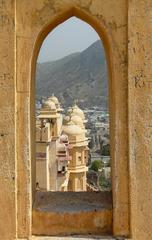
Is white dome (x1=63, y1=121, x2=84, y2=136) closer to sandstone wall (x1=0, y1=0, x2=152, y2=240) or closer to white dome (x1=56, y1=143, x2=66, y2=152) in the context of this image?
white dome (x1=56, y1=143, x2=66, y2=152)

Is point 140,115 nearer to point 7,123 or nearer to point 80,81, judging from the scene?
point 7,123

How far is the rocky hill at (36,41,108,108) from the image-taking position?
11594 centimetres

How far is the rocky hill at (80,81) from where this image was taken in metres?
116

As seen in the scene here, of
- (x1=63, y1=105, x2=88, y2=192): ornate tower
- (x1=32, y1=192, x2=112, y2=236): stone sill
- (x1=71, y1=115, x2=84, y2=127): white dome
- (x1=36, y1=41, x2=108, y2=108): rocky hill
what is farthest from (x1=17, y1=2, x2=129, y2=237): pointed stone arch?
(x1=36, y1=41, x2=108, y2=108): rocky hill

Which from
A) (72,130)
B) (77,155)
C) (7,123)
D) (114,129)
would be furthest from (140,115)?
(72,130)

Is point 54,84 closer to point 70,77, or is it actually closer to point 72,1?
point 70,77

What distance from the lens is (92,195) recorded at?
16.0 ft

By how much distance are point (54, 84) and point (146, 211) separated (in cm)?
11738

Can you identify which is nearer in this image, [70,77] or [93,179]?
[93,179]

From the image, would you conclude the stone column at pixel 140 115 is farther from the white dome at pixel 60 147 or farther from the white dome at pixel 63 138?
the white dome at pixel 63 138

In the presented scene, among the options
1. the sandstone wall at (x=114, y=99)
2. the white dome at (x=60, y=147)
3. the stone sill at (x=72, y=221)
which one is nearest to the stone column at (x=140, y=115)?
the sandstone wall at (x=114, y=99)

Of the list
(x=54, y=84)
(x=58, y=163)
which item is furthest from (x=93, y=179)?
(x=54, y=84)

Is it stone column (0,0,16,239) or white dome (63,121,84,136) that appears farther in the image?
white dome (63,121,84,136)

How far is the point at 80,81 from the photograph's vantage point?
407ft
